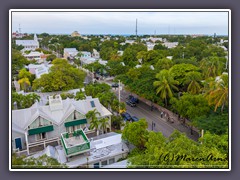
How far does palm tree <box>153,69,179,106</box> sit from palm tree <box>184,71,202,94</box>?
80 cm

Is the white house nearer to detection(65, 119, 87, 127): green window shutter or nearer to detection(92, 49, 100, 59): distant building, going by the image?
detection(65, 119, 87, 127): green window shutter

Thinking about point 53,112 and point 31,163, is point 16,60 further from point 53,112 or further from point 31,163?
point 31,163

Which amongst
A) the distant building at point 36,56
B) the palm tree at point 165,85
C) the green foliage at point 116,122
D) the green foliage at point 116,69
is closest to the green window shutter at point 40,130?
the green foliage at point 116,122

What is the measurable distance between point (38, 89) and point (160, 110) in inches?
310

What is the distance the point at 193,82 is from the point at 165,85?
176 cm

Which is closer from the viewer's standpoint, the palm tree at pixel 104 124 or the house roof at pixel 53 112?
the house roof at pixel 53 112

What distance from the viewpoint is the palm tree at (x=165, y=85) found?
12.8 metres

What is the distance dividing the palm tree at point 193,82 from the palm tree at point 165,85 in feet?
2.63

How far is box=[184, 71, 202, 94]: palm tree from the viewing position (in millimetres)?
13039

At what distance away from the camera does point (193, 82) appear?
43.3 ft

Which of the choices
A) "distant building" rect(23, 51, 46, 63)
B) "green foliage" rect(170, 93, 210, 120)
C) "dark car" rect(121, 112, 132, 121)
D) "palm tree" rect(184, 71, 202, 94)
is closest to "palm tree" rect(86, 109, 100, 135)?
"dark car" rect(121, 112, 132, 121)

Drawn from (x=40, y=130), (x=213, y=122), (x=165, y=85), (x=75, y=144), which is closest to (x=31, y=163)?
(x=75, y=144)

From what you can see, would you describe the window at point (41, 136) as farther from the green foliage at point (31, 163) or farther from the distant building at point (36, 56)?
the distant building at point (36, 56)
